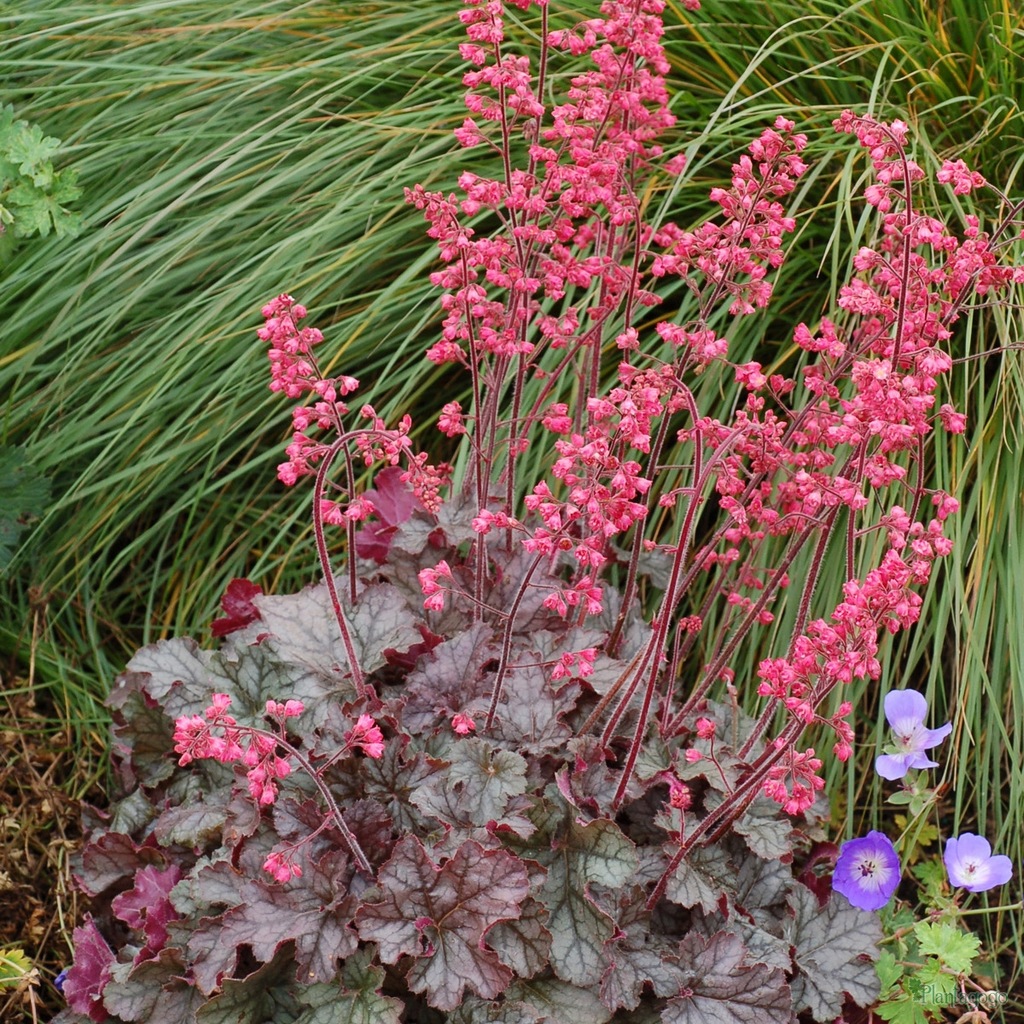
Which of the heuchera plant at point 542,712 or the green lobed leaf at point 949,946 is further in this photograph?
the green lobed leaf at point 949,946

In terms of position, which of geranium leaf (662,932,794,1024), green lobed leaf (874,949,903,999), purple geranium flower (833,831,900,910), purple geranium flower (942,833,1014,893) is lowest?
green lobed leaf (874,949,903,999)

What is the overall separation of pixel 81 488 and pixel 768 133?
7.29 feet

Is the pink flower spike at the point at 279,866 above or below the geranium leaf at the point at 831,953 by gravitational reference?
above

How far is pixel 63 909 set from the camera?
2723 mm

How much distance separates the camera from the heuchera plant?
1.88m

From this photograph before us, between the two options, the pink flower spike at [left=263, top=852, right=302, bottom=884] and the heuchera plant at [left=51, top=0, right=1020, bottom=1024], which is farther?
the heuchera plant at [left=51, top=0, right=1020, bottom=1024]

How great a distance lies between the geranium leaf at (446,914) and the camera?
189 cm

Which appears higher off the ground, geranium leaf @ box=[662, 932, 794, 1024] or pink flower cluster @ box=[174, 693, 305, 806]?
pink flower cluster @ box=[174, 693, 305, 806]

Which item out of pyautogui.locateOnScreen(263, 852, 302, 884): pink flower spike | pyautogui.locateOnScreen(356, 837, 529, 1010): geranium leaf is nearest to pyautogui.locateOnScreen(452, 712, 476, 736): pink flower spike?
pyautogui.locateOnScreen(356, 837, 529, 1010): geranium leaf

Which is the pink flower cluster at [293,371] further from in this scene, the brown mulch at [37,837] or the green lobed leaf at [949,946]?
the green lobed leaf at [949,946]

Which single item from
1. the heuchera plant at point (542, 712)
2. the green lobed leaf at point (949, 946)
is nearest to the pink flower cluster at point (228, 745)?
the heuchera plant at point (542, 712)

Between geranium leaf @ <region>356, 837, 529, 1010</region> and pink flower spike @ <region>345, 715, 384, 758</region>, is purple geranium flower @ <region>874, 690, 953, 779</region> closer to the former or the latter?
geranium leaf @ <region>356, 837, 529, 1010</region>

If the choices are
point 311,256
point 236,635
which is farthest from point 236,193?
point 236,635

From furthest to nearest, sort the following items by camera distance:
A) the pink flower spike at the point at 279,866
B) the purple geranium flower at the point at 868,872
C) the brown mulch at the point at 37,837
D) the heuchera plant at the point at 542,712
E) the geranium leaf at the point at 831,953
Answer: the brown mulch at the point at 37,837 → the purple geranium flower at the point at 868,872 → the geranium leaf at the point at 831,953 → the heuchera plant at the point at 542,712 → the pink flower spike at the point at 279,866
